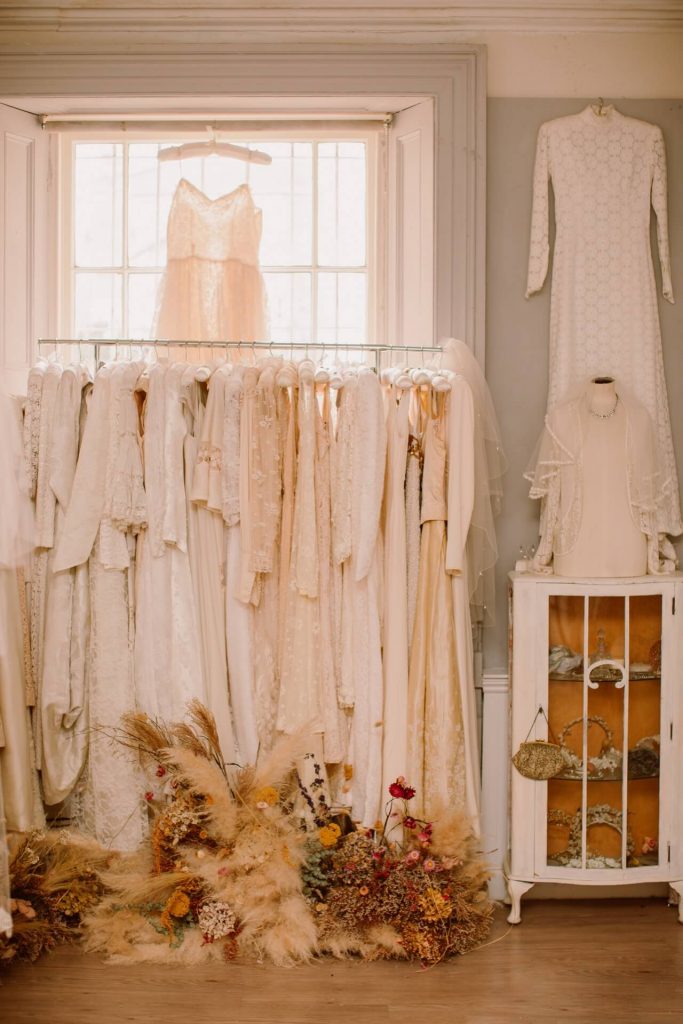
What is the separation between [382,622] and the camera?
10.0 feet

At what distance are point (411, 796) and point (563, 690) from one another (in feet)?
2.05

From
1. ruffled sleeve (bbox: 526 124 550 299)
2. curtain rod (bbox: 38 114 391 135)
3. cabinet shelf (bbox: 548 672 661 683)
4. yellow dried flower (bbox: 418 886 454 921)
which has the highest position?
curtain rod (bbox: 38 114 391 135)

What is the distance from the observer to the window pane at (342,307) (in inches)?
142

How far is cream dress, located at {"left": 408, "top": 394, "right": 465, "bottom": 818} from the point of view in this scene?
2.98 m

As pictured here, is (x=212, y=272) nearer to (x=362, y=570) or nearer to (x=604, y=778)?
(x=362, y=570)

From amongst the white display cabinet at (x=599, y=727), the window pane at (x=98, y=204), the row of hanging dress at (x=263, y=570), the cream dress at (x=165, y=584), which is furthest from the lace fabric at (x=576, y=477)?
the window pane at (x=98, y=204)

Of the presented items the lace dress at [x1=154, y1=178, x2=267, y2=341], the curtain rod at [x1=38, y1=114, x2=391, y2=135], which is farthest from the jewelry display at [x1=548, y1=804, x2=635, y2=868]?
the curtain rod at [x1=38, y1=114, x2=391, y2=135]

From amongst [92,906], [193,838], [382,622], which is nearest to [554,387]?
[382,622]

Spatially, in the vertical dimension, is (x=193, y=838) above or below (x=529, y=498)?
below

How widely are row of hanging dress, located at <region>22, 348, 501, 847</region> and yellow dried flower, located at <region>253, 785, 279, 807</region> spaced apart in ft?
Answer: 0.65

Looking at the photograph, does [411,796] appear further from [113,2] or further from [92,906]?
[113,2]

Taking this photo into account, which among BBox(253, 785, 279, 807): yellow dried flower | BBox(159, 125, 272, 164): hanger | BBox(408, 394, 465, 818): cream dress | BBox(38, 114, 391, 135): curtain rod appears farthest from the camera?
BBox(38, 114, 391, 135): curtain rod

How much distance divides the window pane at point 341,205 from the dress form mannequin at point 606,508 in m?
1.19

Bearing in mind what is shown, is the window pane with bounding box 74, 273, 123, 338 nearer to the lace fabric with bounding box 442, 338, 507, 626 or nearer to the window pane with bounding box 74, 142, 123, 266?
the window pane with bounding box 74, 142, 123, 266
